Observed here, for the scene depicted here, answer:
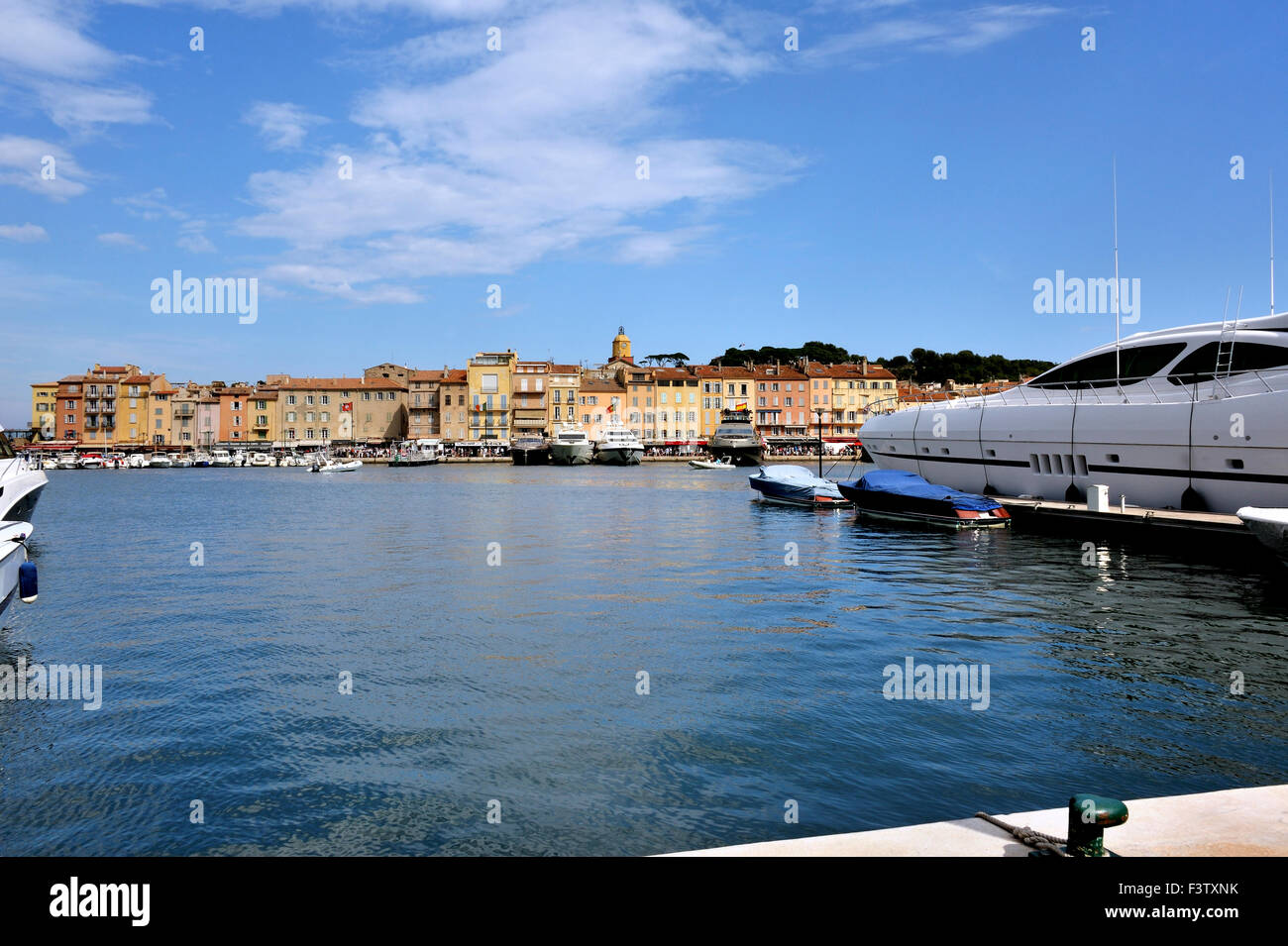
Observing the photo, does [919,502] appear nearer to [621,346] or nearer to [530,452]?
[530,452]

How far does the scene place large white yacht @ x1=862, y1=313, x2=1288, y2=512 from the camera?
77.3ft

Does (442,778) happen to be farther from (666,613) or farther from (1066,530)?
(1066,530)

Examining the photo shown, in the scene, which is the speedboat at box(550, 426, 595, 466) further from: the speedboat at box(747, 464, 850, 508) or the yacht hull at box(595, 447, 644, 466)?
the speedboat at box(747, 464, 850, 508)

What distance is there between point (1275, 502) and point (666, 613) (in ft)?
58.5

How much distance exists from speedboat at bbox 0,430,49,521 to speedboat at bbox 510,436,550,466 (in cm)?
9159

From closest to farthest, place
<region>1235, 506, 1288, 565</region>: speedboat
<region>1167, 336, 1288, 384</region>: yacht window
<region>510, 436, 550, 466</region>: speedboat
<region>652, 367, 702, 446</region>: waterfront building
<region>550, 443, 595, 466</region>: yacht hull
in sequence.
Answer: <region>1235, 506, 1288, 565</region>: speedboat, <region>1167, 336, 1288, 384</region>: yacht window, <region>550, 443, 595, 466</region>: yacht hull, <region>510, 436, 550, 466</region>: speedboat, <region>652, 367, 702, 446</region>: waterfront building

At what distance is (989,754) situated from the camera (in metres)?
8.52

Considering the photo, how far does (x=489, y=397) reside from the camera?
13525cm

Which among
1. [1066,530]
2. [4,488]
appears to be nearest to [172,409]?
[4,488]

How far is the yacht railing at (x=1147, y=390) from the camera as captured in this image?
24.1m

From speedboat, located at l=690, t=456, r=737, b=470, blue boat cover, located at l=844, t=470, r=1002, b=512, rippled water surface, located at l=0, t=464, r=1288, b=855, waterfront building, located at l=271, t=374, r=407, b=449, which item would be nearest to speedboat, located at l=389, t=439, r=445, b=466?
waterfront building, located at l=271, t=374, r=407, b=449

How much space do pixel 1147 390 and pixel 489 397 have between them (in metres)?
115
